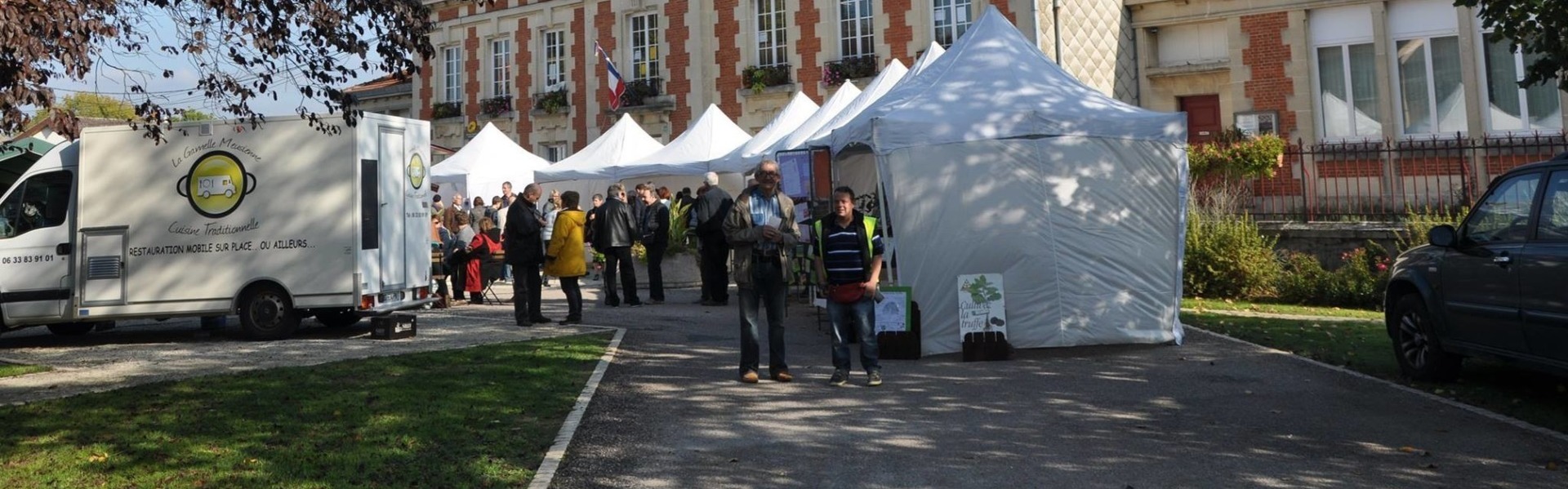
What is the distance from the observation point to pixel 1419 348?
29.5 ft

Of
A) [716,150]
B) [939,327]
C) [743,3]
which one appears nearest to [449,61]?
[743,3]

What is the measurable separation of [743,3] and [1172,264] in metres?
21.7

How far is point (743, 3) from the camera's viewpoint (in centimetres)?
3136

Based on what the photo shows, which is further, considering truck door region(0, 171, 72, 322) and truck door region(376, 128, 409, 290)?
truck door region(376, 128, 409, 290)

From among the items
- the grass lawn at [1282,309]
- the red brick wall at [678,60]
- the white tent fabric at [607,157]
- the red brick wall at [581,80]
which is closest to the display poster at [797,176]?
the grass lawn at [1282,309]

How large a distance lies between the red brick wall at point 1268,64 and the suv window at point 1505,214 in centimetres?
1503

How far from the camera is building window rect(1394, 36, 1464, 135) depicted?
838 inches

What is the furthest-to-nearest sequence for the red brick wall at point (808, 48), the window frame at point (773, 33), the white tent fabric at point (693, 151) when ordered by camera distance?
1. the window frame at point (773, 33)
2. the red brick wall at point (808, 48)
3. the white tent fabric at point (693, 151)

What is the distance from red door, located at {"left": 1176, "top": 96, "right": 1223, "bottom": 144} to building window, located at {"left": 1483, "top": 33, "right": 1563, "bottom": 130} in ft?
14.9

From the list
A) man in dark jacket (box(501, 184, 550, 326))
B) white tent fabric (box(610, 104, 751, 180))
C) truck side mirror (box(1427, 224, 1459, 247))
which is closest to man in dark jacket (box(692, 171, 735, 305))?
man in dark jacket (box(501, 184, 550, 326))

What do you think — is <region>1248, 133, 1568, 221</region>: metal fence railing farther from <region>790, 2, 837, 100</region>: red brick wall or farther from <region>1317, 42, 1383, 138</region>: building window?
<region>790, 2, 837, 100</region>: red brick wall

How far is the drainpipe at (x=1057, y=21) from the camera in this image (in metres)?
25.3

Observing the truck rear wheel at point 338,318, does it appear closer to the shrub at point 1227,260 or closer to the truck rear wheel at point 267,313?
the truck rear wheel at point 267,313

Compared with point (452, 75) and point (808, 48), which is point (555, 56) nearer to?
point (452, 75)
